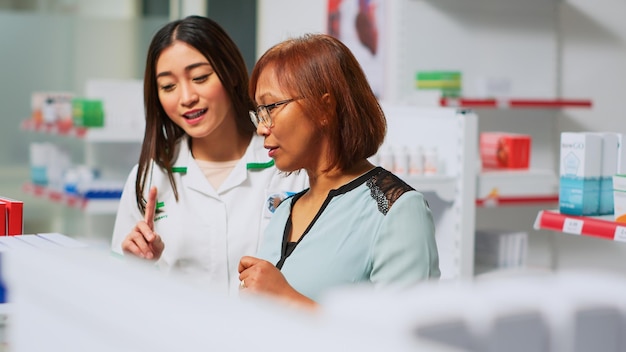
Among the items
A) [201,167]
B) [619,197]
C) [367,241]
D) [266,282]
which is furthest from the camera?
[619,197]

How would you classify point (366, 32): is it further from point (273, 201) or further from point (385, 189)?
point (385, 189)

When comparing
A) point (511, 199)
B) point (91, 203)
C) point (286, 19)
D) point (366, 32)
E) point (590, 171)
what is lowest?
point (91, 203)

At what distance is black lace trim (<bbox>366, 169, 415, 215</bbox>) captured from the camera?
1771 millimetres

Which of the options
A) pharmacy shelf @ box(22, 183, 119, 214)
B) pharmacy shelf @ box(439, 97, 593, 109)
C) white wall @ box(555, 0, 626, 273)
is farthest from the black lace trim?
pharmacy shelf @ box(22, 183, 119, 214)

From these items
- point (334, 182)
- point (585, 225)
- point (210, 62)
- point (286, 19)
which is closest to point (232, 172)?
point (210, 62)

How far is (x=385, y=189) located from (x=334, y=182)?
0.15 meters

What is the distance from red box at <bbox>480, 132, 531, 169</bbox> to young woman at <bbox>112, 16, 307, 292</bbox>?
2109 millimetres

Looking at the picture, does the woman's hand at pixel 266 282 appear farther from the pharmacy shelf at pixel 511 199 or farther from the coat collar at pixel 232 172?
the pharmacy shelf at pixel 511 199

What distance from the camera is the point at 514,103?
4.89 metres

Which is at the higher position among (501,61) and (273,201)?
(501,61)

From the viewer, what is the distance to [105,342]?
0.73 m

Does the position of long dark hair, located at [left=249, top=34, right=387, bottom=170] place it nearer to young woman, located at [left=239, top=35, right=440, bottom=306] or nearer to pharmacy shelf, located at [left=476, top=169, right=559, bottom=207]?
young woman, located at [left=239, top=35, right=440, bottom=306]

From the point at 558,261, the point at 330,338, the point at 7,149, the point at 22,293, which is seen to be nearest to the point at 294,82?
the point at 22,293

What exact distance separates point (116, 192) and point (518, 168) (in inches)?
98.5
